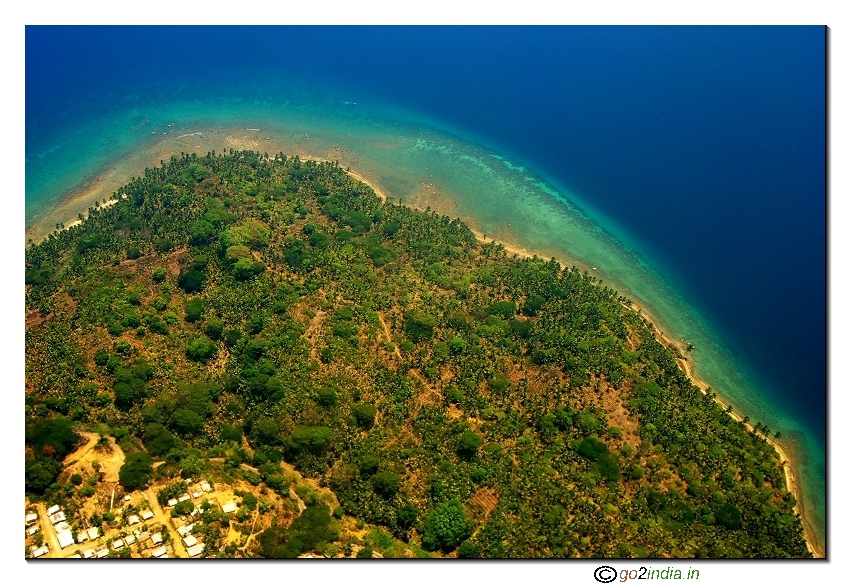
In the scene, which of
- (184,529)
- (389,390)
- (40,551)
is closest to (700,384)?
(389,390)

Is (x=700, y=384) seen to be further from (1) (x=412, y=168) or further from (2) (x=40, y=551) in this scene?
(2) (x=40, y=551)

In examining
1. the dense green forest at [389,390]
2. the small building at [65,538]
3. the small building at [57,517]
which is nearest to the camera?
the small building at [65,538]

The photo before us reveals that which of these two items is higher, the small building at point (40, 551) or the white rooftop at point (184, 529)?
the white rooftop at point (184, 529)

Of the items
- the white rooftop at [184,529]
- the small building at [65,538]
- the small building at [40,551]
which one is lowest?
the small building at [40,551]

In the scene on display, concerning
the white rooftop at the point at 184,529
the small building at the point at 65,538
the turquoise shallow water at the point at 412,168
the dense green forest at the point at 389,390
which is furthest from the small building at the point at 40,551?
the turquoise shallow water at the point at 412,168

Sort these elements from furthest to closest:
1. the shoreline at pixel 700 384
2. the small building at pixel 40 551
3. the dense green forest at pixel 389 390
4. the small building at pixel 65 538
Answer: the shoreline at pixel 700 384 < the dense green forest at pixel 389 390 < the small building at pixel 65 538 < the small building at pixel 40 551

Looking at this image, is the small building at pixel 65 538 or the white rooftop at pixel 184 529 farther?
the white rooftop at pixel 184 529

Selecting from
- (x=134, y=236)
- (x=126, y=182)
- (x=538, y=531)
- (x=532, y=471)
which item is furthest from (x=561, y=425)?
(x=126, y=182)

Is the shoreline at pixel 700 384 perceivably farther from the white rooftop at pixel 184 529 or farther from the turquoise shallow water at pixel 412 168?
the white rooftop at pixel 184 529
